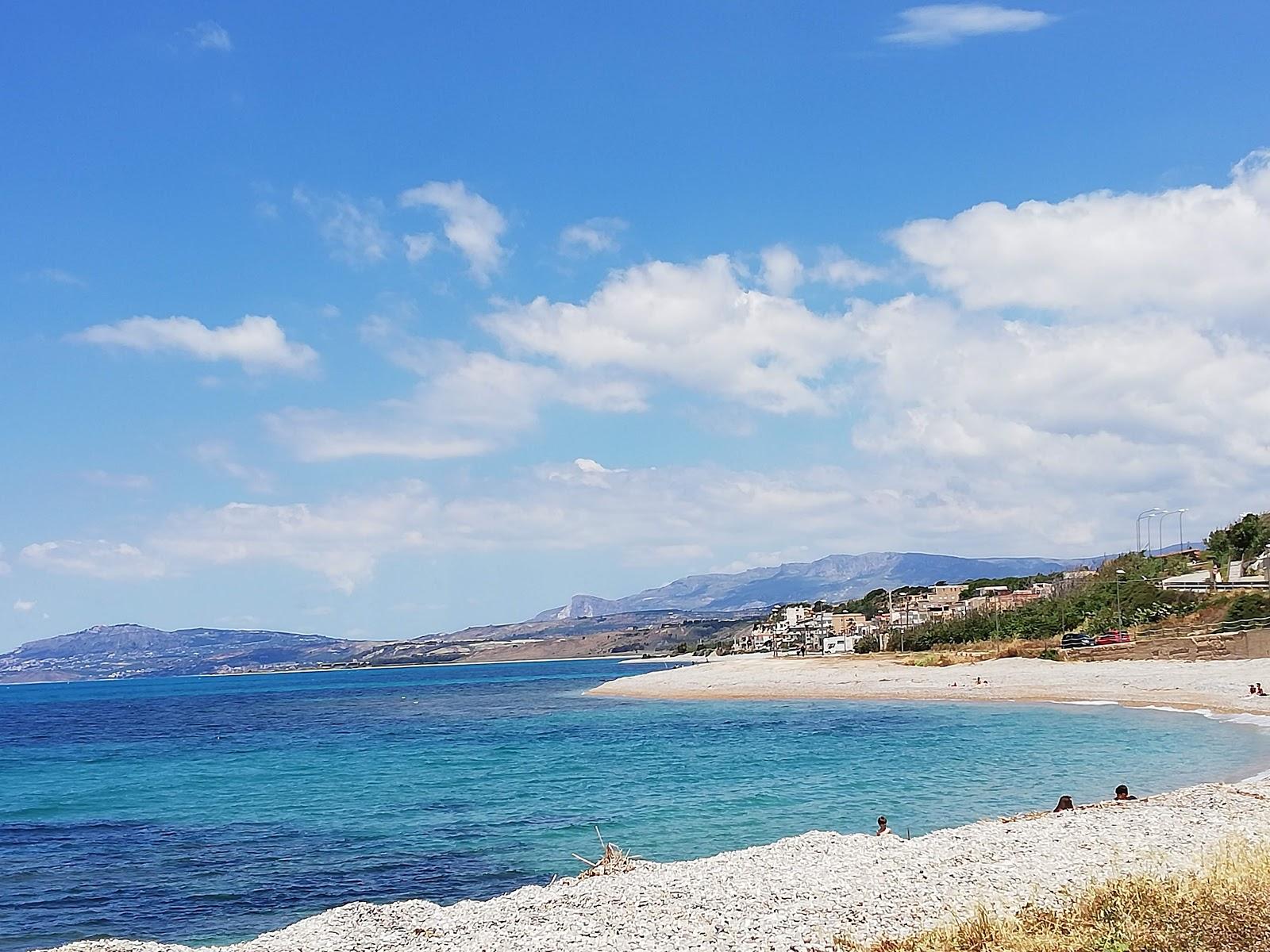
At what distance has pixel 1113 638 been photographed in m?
67.5

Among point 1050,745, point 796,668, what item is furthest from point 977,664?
point 1050,745

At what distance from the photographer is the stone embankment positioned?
11.5m

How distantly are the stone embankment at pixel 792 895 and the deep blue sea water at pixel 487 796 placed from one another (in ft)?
12.9

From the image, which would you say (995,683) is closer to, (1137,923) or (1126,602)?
(1126,602)

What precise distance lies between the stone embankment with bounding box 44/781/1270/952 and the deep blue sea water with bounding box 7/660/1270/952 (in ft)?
12.9

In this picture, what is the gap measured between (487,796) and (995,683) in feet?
131

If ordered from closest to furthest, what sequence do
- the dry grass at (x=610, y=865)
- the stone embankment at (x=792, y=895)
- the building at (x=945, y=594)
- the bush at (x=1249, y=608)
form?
the stone embankment at (x=792, y=895)
the dry grass at (x=610, y=865)
the bush at (x=1249, y=608)
the building at (x=945, y=594)

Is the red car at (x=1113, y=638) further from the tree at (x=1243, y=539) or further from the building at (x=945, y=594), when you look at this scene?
the building at (x=945, y=594)

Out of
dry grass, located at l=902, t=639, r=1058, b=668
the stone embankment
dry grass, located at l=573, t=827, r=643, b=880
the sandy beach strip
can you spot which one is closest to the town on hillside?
dry grass, located at l=902, t=639, r=1058, b=668

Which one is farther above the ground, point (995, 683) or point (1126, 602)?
point (1126, 602)

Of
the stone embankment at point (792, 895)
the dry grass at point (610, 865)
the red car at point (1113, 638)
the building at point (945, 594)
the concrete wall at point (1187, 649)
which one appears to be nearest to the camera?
the stone embankment at point (792, 895)

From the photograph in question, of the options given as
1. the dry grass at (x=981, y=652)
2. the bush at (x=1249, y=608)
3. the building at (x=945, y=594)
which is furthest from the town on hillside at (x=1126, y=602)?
the building at (x=945, y=594)

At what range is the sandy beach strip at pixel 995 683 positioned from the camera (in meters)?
46.4

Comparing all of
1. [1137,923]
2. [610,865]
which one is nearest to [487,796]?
[610,865]
